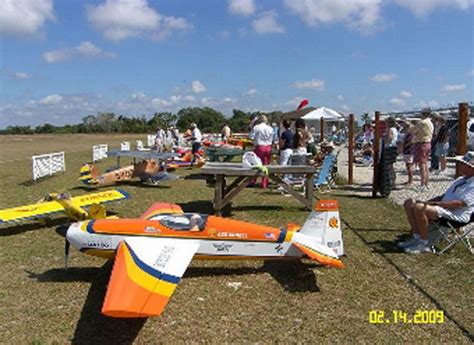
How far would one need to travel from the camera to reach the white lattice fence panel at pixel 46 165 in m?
14.5

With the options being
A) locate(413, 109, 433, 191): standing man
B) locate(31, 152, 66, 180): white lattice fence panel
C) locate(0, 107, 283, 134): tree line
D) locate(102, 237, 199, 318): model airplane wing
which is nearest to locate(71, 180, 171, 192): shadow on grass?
locate(31, 152, 66, 180): white lattice fence panel

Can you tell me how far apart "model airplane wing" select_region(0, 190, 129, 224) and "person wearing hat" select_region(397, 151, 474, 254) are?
19.8 feet

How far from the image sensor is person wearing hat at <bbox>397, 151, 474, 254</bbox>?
19.5 ft

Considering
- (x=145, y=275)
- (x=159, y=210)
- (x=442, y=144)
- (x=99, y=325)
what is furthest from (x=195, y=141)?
(x=99, y=325)

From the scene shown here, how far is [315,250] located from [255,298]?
0.98 meters

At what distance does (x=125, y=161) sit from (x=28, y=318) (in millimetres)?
19564

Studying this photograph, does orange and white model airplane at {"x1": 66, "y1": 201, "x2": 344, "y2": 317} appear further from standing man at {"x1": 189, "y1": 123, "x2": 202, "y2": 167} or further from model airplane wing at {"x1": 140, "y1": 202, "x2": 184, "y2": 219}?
standing man at {"x1": 189, "y1": 123, "x2": 202, "y2": 167}

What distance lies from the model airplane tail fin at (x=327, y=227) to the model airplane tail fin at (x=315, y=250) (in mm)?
100

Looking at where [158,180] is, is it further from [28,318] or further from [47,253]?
[28,318]

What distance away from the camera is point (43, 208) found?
27.0 feet

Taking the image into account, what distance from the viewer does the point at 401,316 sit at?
14.8 ft

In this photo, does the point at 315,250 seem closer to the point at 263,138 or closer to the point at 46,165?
the point at 263,138

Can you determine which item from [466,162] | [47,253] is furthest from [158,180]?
[466,162]

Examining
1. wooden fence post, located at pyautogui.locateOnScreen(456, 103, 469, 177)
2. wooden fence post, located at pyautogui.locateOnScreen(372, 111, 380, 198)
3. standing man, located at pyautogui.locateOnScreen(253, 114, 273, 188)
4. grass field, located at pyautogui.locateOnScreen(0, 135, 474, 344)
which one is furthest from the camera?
standing man, located at pyautogui.locateOnScreen(253, 114, 273, 188)
